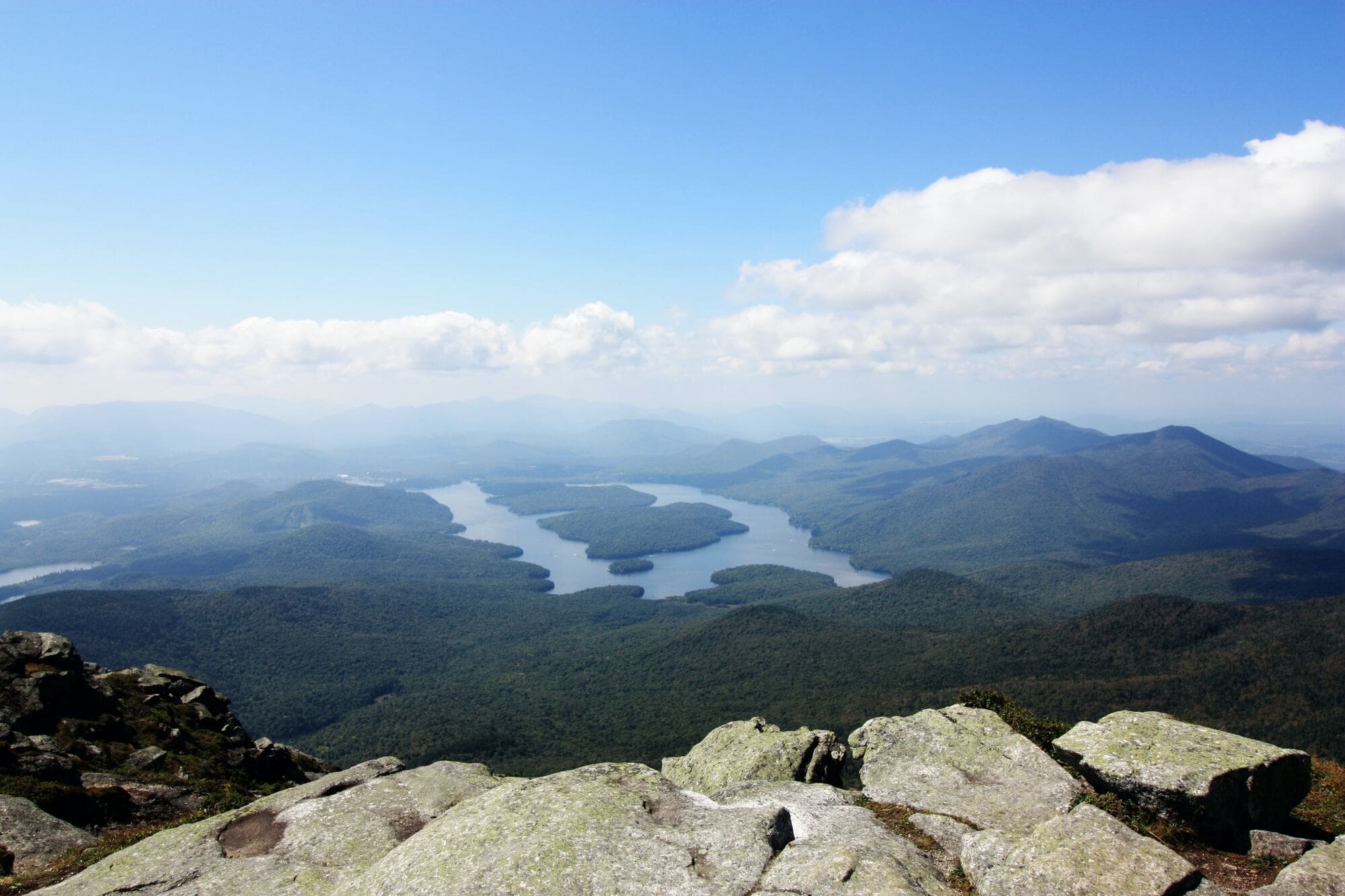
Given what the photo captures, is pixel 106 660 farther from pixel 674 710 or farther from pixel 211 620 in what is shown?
pixel 674 710

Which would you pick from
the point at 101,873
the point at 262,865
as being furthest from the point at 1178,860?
the point at 101,873

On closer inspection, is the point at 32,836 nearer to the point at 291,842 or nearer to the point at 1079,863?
the point at 291,842

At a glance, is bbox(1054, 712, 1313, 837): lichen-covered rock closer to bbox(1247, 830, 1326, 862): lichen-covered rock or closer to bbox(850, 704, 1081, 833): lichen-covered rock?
bbox(1247, 830, 1326, 862): lichen-covered rock

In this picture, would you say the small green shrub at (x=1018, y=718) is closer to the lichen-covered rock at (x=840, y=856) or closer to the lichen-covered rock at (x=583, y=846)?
the lichen-covered rock at (x=840, y=856)

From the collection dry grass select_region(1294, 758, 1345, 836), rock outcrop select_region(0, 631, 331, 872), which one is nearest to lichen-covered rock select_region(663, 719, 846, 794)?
dry grass select_region(1294, 758, 1345, 836)

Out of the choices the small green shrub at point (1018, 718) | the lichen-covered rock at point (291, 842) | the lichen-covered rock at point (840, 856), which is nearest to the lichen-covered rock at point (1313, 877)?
the lichen-covered rock at point (840, 856)

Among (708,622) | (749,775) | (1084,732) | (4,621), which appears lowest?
(708,622)
